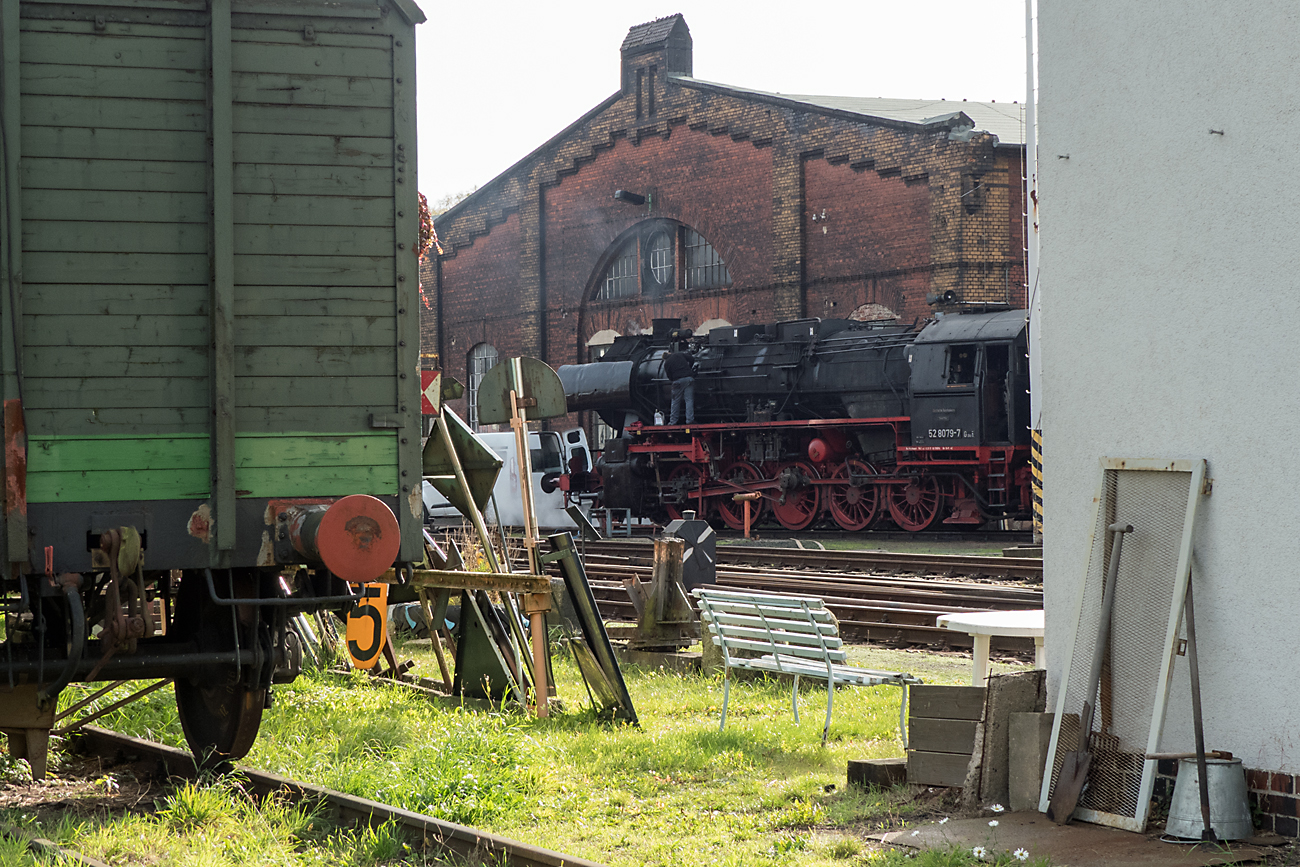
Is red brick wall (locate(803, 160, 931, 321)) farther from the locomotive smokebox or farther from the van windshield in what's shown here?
the locomotive smokebox

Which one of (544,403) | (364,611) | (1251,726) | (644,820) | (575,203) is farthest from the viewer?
(575,203)

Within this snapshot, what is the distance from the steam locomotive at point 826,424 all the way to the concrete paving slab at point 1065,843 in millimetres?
15800

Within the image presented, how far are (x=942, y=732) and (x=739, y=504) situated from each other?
19530mm

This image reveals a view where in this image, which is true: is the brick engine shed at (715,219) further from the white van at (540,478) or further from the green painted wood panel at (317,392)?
the green painted wood panel at (317,392)

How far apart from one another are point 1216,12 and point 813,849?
11.1 ft

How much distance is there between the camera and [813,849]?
4.77 m

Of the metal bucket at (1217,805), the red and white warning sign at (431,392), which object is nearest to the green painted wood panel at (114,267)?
the red and white warning sign at (431,392)

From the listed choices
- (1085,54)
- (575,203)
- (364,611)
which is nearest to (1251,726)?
(1085,54)

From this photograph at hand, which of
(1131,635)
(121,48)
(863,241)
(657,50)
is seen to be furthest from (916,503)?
(121,48)

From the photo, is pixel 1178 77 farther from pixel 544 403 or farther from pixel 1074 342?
pixel 544 403

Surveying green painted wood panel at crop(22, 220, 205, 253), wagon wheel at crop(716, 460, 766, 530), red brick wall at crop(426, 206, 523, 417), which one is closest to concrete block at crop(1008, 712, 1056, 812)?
green painted wood panel at crop(22, 220, 205, 253)

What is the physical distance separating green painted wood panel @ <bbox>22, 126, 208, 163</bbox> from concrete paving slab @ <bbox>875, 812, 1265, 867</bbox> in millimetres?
3676

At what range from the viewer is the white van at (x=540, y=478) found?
25.9 m

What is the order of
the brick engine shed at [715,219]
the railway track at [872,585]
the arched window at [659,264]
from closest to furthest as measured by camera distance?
the railway track at [872,585], the brick engine shed at [715,219], the arched window at [659,264]
